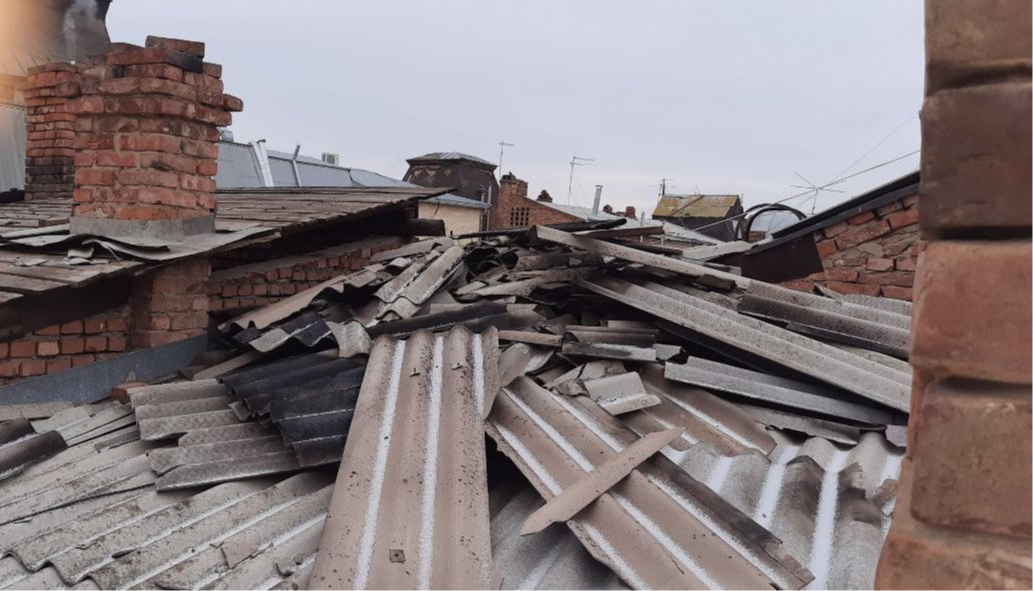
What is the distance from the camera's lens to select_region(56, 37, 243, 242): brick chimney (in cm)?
461

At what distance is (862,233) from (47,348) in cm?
644

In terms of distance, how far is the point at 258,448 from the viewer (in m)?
3.22

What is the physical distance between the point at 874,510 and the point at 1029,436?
1997mm

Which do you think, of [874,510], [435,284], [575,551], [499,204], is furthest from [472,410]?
[499,204]

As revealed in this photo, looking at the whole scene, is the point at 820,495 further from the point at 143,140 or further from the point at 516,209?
the point at 516,209

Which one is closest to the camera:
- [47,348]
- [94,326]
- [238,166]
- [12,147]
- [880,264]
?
[47,348]

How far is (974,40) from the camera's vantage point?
2.69ft

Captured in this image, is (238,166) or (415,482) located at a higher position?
(238,166)

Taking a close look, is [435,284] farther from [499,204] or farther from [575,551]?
[499,204]

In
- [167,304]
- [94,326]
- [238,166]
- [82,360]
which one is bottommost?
[82,360]

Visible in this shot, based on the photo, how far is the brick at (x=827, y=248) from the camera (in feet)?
24.2

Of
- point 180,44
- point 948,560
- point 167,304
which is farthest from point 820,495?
point 180,44

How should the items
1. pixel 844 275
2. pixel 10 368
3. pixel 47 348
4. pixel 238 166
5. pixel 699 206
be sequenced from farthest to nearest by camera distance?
1. pixel 699 206
2. pixel 238 166
3. pixel 844 275
4. pixel 47 348
5. pixel 10 368

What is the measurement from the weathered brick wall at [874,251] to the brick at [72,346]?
588 centimetres
